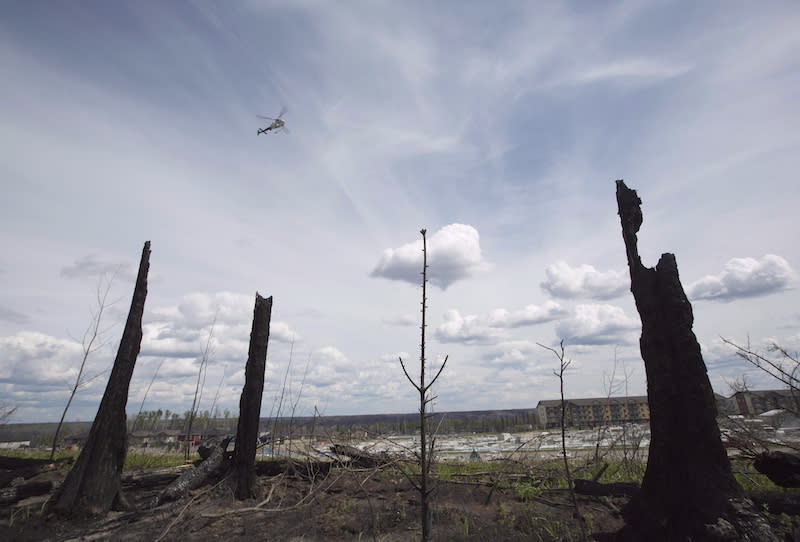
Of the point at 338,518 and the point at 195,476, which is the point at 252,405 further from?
the point at 338,518

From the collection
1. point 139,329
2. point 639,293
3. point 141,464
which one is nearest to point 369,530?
point 639,293

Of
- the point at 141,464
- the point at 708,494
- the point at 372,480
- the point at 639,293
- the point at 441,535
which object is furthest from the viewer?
the point at 141,464

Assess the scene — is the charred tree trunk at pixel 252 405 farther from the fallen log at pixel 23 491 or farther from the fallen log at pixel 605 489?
the fallen log at pixel 605 489

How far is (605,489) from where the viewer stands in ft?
20.5

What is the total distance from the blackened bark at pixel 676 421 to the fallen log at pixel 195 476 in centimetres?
799

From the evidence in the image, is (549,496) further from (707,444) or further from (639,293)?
(639,293)

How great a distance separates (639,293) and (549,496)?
15.0 feet

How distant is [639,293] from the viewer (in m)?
5.22

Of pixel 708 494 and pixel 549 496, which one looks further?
pixel 549 496

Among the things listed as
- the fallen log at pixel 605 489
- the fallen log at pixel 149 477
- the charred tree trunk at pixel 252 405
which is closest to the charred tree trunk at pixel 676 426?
the fallen log at pixel 605 489

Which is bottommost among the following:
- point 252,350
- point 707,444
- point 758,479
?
point 758,479

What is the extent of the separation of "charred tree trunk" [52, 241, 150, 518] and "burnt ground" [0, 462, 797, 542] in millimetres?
301

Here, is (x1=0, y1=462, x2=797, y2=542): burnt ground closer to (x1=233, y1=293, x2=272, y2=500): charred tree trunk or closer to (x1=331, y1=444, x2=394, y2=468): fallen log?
(x1=233, y1=293, x2=272, y2=500): charred tree trunk

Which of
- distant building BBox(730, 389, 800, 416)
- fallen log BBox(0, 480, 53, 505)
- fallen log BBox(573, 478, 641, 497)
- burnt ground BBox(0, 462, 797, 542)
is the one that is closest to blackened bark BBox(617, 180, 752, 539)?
burnt ground BBox(0, 462, 797, 542)
